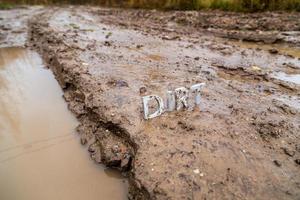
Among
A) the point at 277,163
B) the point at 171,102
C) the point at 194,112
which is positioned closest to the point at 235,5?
the point at 194,112

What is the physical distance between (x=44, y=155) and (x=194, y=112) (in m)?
1.77

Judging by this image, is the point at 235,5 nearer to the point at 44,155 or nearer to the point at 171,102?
the point at 171,102

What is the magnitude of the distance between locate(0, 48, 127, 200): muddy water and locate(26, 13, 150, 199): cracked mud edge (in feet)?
0.36

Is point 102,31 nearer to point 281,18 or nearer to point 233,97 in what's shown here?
point 281,18

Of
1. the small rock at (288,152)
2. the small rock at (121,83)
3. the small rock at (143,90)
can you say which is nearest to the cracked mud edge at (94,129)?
the small rock at (121,83)

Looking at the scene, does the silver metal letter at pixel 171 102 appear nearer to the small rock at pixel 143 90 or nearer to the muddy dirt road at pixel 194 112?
the muddy dirt road at pixel 194 112

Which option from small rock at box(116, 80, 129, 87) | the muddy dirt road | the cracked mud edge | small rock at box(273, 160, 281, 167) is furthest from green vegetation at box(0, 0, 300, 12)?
small rock at box(273, 160, 281, 167)

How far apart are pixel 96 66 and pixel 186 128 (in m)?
2.59

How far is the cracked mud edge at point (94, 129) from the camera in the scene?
104 inches

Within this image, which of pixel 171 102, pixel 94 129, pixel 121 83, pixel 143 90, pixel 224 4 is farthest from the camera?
pixel 224 4

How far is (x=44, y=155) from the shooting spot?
3078 mm

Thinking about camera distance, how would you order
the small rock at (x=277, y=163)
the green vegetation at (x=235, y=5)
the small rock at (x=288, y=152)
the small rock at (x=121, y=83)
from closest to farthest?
1. the small rock at (x=277, y=163)
2. the small rock at (x=288, y=152)
3. the small rock at (x=121, y=83)
4. the green vegetation at (x=235, y=5)

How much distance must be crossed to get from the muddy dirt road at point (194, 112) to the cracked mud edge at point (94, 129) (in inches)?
0.5

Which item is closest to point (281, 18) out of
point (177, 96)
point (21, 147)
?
point (177, 96)
